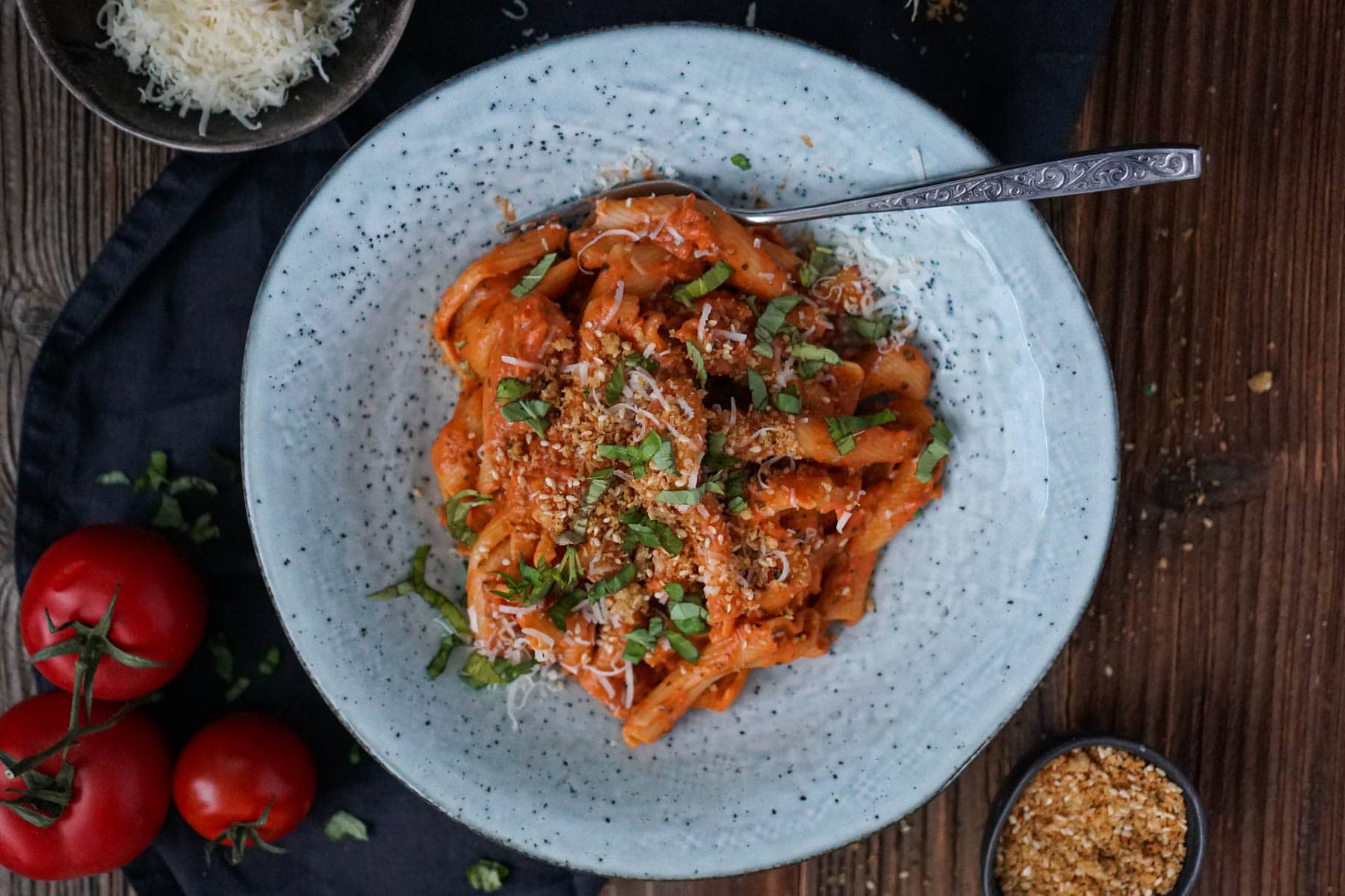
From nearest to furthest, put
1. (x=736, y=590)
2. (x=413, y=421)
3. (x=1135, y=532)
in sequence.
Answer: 1. (x=736, y=590)
2. (x=413, y=421)
3. (x=1135, y=532)

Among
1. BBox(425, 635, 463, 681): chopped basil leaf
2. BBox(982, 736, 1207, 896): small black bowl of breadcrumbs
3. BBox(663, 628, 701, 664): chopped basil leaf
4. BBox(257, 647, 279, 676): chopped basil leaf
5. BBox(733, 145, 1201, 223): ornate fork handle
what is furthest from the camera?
BBox(257, 647, 279, 676): chopped basil leaf

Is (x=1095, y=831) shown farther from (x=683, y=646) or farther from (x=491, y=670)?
(x=491, y=670)

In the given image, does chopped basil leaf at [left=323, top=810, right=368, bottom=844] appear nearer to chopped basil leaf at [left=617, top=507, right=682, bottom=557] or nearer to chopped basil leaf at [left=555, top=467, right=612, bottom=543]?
chopped basil leaf at [left=555, top=467, right=612, bottom=543]

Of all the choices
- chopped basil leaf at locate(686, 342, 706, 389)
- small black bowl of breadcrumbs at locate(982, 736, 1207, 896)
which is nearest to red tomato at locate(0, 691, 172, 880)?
chopped basil leaf at locate(686, 342, 706, 389)

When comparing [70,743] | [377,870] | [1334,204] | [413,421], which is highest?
[1334,204]

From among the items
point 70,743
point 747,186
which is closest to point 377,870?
point 70,743

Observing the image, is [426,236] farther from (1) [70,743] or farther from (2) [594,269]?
(1) [70,743]

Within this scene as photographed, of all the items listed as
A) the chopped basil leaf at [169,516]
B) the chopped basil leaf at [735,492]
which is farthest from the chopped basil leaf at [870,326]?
the chopped basil leaf at [169,516]

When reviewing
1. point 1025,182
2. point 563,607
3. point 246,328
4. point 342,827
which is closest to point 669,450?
point 563,607
